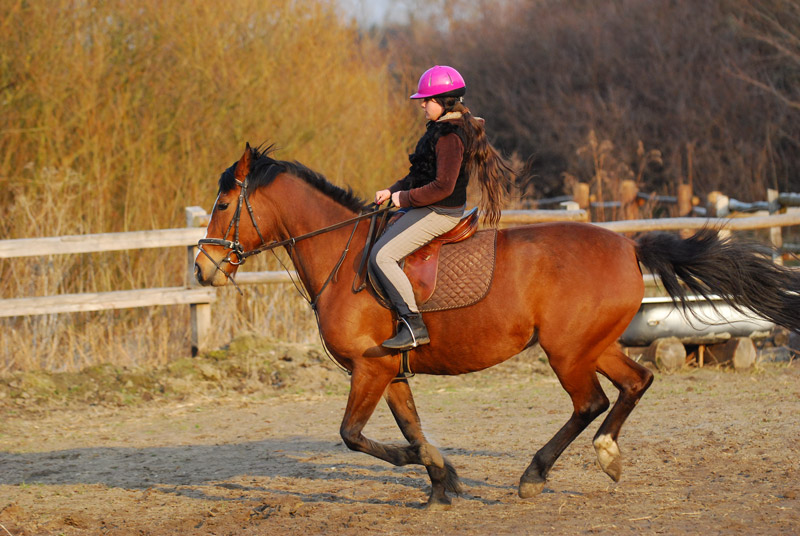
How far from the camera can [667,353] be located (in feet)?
30.5

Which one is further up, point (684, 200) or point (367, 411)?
point (684, 200)

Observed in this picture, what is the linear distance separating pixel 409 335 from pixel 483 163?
106 centimetres

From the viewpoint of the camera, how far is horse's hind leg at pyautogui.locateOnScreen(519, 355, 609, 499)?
5.18 meters

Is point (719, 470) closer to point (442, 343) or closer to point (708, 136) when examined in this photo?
point (442, 343)

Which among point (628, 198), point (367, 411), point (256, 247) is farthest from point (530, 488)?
point (628, 198)

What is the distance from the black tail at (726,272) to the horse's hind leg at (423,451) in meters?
1.64

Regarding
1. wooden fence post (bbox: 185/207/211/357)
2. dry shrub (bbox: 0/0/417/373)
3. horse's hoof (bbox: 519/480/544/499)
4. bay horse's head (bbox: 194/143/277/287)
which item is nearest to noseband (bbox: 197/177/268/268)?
bay horse's head (bbox: 194/143/277/287)

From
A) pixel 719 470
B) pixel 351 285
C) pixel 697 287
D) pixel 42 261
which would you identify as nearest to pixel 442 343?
pixel 351 285

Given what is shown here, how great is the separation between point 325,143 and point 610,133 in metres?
10.6

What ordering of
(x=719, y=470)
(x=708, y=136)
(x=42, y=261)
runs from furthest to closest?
(x=708, y=136), (x=42, y=261), (x=719, y=470)

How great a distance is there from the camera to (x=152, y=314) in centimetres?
1107

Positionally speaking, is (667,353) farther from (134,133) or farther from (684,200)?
(684,200)

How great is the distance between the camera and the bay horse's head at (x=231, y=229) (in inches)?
209

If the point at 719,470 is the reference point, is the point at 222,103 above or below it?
above
